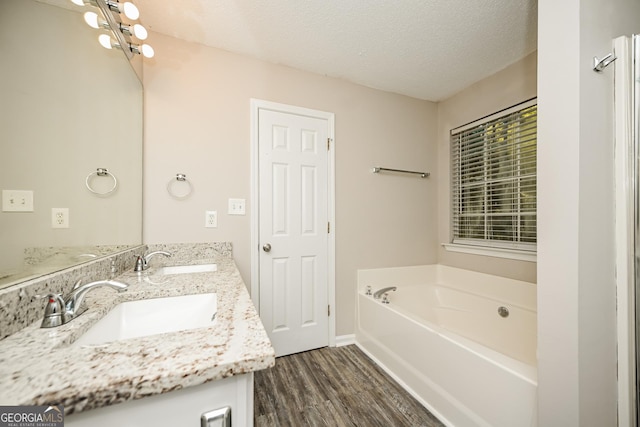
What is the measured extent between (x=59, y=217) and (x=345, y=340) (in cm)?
210

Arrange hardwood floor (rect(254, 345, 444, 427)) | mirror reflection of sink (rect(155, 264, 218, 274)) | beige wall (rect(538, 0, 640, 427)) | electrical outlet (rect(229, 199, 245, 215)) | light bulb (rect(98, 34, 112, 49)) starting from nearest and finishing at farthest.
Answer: beige wall (rect(538, 0, 640, 427)) < light bulb (rect(98, 34, 112, 49)) < hardwood floor (rect(254, 345, 444, 427)) < mirror reflection of sink (rect(155, 264, 218, 274)) < electrical outlet (rect(229, 199, 245, 215))

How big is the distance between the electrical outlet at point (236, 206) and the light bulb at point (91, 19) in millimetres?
1128

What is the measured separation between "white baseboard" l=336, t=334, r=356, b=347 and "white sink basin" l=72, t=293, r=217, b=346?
152 centimetres

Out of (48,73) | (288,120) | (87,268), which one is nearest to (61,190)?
(87,268)

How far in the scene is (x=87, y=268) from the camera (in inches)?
38.3

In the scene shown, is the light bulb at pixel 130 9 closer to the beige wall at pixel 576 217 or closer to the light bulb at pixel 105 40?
the light bulb at pixel 105 40

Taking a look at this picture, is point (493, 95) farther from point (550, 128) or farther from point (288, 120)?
point (288, 120)

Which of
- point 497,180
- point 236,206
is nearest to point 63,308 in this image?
point 236,206

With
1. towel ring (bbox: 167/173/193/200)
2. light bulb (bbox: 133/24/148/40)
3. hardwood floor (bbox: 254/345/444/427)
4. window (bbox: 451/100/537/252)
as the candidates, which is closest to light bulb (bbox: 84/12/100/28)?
light bulb (bbox: 133/24/148/40)

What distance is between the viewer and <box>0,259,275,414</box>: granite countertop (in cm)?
43

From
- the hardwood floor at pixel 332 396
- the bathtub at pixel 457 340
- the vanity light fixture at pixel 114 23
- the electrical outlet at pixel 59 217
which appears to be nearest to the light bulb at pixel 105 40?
→ the vanity light fixture at pixel 114 23

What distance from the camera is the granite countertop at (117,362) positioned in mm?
426

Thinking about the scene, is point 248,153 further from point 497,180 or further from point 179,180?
point 497,180

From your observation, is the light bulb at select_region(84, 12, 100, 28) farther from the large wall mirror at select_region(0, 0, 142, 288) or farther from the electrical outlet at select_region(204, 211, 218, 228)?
the electrical outlet at select_region(204, 211, 218, 228)
